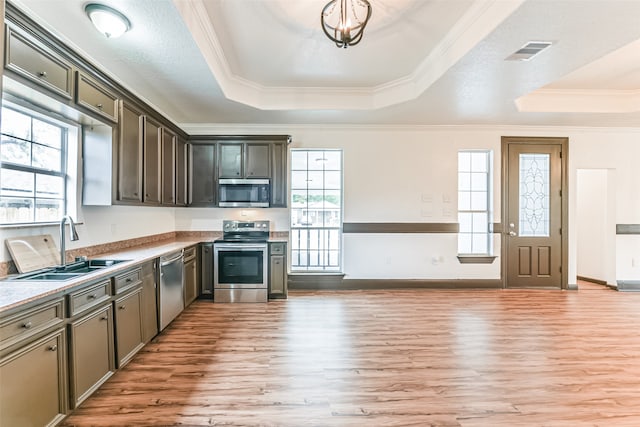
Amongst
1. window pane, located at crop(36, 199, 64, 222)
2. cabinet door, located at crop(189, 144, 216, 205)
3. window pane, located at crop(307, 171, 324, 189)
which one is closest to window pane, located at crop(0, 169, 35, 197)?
window pane, located at crop(36, 199, 64, 222)

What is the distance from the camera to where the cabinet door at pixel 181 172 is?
178 inches

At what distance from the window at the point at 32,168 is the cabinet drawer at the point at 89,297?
80 centimetres

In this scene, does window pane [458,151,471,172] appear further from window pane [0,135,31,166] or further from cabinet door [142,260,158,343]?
window pane [0,135,31,166]

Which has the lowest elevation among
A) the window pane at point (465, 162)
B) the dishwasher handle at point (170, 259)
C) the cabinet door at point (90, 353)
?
the cabinet door at point (90, 353)

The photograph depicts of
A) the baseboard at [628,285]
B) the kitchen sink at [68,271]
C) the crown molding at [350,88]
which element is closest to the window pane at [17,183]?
the kitchen sink at [68,271]

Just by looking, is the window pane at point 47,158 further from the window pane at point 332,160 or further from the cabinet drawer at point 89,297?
the window pane at point 332,160

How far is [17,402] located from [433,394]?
2.45 metres

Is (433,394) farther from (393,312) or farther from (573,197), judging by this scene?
(573,197)

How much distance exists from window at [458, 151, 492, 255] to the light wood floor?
1.41 meters

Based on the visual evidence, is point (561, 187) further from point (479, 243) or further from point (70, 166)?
point (70, 166)

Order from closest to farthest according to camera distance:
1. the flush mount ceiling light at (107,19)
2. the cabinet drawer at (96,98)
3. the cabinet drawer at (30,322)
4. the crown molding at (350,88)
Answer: the cabinet drawer at (30,322)
the flush mount ceiling light at (107,19)
the cabinet drawer at (96,98)
the crown molding at (350,88)

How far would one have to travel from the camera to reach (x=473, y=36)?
2.82m

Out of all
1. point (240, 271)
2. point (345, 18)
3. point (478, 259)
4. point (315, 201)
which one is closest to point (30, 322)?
point (345, 18)

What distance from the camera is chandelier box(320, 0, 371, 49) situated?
2.42 m
